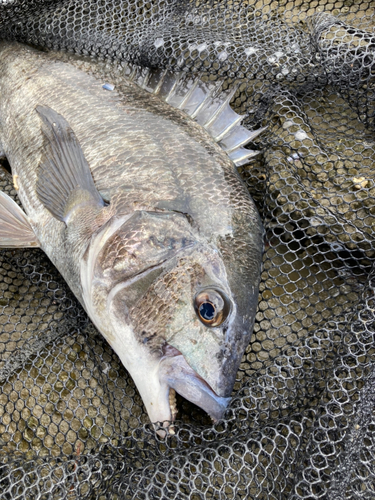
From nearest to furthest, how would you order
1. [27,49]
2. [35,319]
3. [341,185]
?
[35,319], [341,185], [27,49]

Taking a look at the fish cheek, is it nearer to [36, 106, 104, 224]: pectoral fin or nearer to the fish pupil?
the fish pupil

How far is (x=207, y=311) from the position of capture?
1.82 m

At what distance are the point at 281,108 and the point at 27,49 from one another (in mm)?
2137

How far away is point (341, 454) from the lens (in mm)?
1859

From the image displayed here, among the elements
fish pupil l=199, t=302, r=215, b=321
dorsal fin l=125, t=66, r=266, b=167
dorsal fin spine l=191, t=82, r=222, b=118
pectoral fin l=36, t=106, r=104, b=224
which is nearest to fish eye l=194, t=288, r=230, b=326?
fish pupil l=199, t=302, r=215, b=321

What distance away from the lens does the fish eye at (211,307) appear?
1.82 meters

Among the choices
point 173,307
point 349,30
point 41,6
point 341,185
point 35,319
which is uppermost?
point 41,6

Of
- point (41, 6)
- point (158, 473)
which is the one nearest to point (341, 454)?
point (158, 473)

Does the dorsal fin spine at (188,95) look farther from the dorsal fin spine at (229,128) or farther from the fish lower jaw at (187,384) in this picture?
the fish lower jaw at (187,384)

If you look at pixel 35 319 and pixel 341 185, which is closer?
pixel 35 319

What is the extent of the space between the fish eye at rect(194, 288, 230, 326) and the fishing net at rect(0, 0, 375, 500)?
565 mm

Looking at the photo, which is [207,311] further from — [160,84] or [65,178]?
[160,84]

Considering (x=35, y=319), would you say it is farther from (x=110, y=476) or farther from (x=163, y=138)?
(x=163, y=138)

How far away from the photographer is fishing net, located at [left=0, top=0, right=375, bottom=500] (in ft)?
6.34
